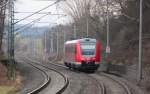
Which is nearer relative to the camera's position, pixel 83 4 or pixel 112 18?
pixel 112 18

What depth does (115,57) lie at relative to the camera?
56375 mm

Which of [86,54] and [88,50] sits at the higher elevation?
[88,50]

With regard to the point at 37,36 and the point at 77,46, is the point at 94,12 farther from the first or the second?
the point at 37,36

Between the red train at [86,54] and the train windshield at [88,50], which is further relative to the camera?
the train windshield at [88,50]

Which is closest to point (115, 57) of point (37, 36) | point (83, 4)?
point (83, 4)

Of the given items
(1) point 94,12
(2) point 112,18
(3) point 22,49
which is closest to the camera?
(2) point 112,18

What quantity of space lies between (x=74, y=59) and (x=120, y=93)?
20.9m

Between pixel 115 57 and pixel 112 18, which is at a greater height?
pixel 112 18

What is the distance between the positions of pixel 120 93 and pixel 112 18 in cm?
4051

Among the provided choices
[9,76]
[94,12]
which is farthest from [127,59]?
[94,12]

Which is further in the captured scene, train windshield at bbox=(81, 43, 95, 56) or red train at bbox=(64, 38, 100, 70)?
train windshield at bbox=(81, 43, 95, 56)

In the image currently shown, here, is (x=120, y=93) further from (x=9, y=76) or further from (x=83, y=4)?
(x=83, y=4)

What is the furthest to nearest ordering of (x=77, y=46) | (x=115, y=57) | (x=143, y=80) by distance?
(x=115, y=57), (x=77, y=46), (x=143, y=80)

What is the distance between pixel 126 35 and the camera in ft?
196
